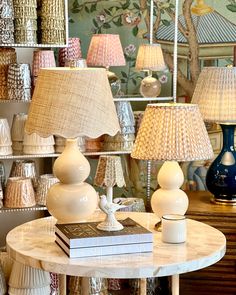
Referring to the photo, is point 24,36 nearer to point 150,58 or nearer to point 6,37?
point 6,37

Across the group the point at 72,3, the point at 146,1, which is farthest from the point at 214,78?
the point at 72,3

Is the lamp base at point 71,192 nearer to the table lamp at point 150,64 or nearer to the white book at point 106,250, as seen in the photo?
the white book at point 106,250

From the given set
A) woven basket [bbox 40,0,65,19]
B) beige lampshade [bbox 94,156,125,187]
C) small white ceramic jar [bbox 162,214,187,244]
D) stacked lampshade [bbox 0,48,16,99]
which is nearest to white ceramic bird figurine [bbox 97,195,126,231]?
small white ceramic jar [bbox 162,214,187,244]

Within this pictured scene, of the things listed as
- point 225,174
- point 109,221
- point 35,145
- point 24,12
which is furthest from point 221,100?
point 109,221

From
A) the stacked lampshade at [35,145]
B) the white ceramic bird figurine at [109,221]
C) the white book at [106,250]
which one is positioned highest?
the stacked lampshade at [35,145]

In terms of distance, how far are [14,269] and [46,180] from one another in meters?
0.46

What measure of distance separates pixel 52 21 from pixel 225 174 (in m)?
1.12

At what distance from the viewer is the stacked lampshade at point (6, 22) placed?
3.00 meters

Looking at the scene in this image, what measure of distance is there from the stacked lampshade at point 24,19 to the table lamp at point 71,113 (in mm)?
1029

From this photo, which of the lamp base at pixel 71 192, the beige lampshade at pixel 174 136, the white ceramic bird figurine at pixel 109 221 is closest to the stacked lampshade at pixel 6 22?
the lamp base at pixel 71 192

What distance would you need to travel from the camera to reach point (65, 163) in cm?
216

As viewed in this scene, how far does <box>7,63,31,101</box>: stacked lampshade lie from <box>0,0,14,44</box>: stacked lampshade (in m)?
0.13

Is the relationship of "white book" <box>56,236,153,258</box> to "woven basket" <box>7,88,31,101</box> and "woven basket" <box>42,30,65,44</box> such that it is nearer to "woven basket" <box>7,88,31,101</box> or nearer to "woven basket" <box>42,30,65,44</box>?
"woven basket" <box>7,88,31,101</box>

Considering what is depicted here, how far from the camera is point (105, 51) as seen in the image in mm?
3189
